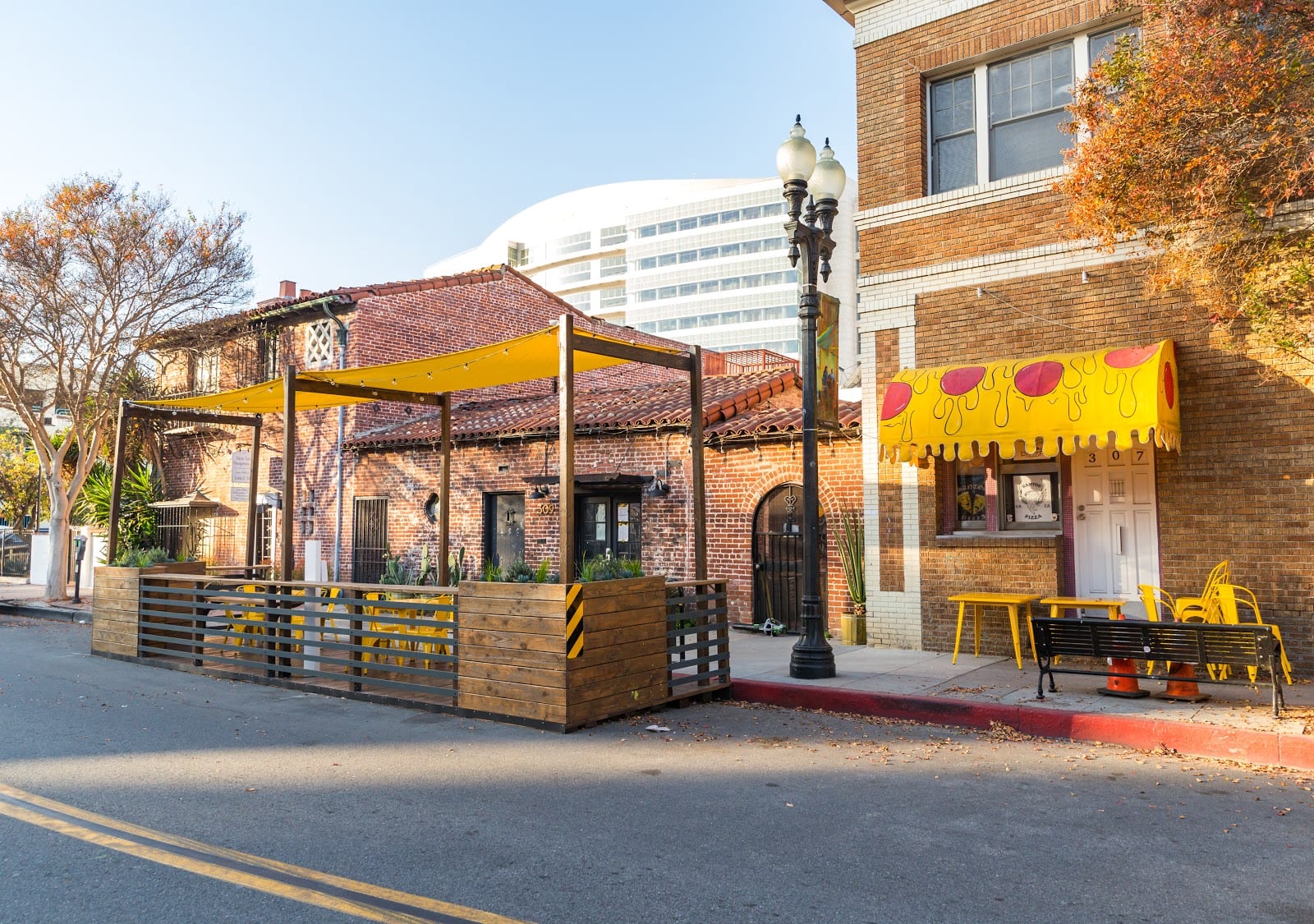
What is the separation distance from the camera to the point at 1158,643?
768 centimetres

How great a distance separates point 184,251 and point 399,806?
1655 cm

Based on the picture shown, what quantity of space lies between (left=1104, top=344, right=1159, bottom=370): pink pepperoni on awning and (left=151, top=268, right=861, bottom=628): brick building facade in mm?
4435

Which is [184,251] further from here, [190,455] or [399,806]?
[399,806]

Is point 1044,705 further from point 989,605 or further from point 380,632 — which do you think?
point 380,632

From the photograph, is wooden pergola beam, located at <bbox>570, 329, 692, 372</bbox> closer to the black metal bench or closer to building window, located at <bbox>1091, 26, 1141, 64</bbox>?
the black metal bench

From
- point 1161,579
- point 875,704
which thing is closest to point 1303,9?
point 1161,579

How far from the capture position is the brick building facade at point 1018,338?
9414 millimetres

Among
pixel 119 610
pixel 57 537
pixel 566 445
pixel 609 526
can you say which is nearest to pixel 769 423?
pixel 609 526

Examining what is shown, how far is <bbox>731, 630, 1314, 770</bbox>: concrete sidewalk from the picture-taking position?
6910mm

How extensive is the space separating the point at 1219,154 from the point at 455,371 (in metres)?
7.39

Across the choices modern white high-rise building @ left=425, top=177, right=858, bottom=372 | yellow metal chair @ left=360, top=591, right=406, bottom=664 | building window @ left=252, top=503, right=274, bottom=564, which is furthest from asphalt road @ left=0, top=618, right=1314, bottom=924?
modern white high-rise building @ left=425, top=177, right=858, bottom=372

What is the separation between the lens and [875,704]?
860 cm

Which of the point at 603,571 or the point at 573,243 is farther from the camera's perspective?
the point at 573,243

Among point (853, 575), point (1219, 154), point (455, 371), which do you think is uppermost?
point (1219, 154)
